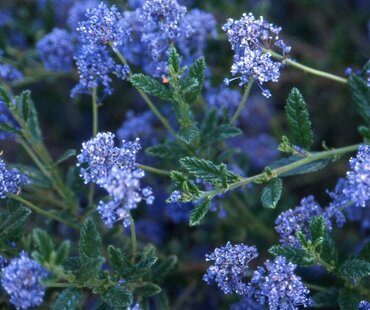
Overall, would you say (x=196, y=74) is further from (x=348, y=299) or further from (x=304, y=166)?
(x=348, y=299)

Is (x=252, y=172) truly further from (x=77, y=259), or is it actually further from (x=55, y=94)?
(x=77, y=259)

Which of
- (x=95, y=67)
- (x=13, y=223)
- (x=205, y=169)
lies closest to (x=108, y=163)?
(x=205, y=169)

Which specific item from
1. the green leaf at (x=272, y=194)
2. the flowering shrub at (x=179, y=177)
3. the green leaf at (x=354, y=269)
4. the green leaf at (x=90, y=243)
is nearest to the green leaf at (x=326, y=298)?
the flowering shrub at (x=179, y=177)

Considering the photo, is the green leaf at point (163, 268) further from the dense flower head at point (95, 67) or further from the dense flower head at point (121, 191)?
the dense flower head at point (95, 67)

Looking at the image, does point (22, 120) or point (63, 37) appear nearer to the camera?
point (22, 120)

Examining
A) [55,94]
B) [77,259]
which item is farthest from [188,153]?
[55,94]

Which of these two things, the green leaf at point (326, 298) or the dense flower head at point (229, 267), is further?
the green leaf at point (326, 298)
